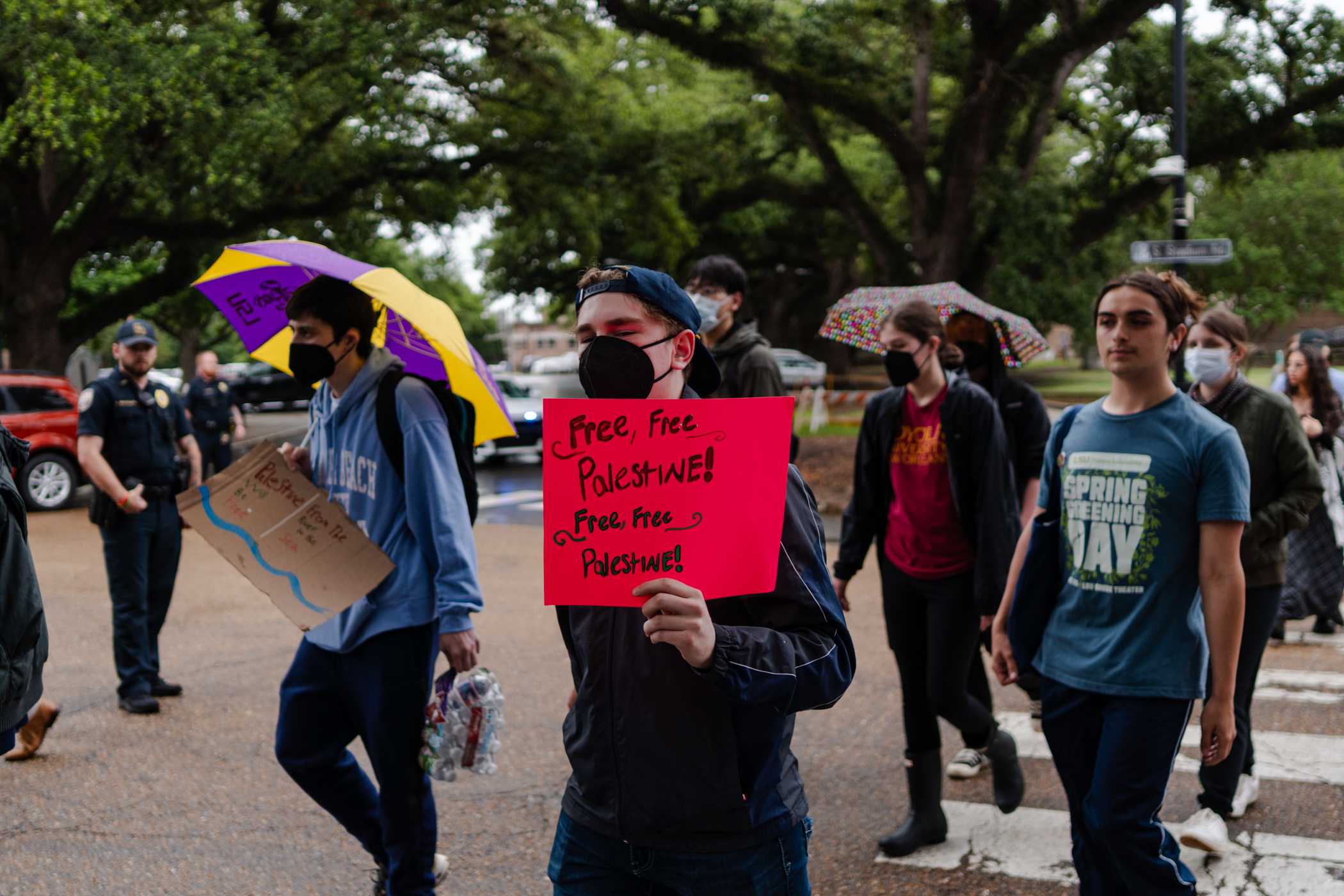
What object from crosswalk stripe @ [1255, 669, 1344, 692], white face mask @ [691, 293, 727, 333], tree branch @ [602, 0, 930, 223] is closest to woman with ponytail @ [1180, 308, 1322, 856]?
white face mask @ [691, 293, 727, 333]

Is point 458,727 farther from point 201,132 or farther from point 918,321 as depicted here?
point 201,132

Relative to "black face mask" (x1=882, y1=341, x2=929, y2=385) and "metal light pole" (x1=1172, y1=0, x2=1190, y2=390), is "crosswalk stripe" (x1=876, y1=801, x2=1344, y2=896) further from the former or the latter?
"metal light pole" (x1=1172, y1=0, x2=1190, y2=390)

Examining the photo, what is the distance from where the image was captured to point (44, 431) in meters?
15.0

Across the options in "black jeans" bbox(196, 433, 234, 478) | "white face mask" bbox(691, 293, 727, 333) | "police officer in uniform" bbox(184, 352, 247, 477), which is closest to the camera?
"white face mask" bbox(691, 293, 727, 333)

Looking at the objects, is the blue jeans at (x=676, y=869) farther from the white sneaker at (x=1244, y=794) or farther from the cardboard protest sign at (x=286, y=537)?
the white sneaker at (x=1244, y=794)

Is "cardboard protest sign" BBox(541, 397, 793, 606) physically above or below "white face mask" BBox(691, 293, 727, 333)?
below

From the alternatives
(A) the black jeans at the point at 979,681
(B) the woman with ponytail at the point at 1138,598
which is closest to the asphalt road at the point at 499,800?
(A) the black jeans at the point at 979,681

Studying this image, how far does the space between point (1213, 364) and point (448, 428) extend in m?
3.01

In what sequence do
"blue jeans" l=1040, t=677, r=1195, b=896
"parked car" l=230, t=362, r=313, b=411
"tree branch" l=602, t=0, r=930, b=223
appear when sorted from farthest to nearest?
"parked car" l=230, t=362, r=313, b=411
"tree branch" l=602, t=0, r=930, b=223
"blue jeans" l=1040, t=677, r=1195, b=896

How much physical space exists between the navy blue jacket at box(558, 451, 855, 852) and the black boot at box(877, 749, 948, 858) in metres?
2.34

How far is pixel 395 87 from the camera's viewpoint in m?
19.1

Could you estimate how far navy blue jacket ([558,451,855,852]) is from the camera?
2.08 meters

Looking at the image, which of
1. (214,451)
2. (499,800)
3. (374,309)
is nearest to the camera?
(374,309)

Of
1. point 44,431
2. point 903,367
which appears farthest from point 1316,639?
point 44,431
